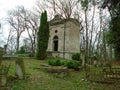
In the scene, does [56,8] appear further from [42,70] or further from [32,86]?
[32,86]

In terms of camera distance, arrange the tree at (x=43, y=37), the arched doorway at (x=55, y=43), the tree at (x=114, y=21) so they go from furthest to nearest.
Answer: the arched doorway at (x=55, y=43)
the tree at (x=43, y=37)
the tree at (x=114, y=21)

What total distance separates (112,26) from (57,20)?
19988 millimetres

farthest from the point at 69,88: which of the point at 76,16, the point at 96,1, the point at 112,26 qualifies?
the point at 76,16

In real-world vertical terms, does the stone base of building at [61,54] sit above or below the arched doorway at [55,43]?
below

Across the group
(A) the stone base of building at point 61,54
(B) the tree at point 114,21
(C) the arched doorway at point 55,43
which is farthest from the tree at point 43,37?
(B) the tree at point 114,21

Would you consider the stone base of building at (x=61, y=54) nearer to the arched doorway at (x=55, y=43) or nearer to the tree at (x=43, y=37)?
the arched doorway at (x=55, y=43)

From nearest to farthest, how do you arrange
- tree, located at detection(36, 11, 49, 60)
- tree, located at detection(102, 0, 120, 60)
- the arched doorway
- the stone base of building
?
1. tree, located at detection(102, 0, 120, 60)
2. tree, located at detection(36, 11, 49, 60)
3. the stone base of building
4. the arched doorway

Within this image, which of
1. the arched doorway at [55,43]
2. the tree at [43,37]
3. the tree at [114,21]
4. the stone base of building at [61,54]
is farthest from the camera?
the arched doorway at [55,43]

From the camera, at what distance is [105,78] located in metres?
10.5

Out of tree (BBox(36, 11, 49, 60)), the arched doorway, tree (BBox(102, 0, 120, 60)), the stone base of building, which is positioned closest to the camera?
tree (BBox(102, 0, 120, 60))

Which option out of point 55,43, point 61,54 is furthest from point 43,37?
point 55,43

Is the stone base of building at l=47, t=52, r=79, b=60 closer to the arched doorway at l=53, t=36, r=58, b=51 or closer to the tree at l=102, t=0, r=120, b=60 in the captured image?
the arched doorway at l=53, t=36, r=58, b=51

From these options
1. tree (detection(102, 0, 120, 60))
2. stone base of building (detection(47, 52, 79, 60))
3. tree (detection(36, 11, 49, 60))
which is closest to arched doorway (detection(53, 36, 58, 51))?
Answer: stone base of building (detection(47, 52, 79, 60))

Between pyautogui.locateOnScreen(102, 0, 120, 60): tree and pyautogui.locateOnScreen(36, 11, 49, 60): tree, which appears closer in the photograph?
pyautogui.locateOnScreen(102, 0, 120, 60): tree
